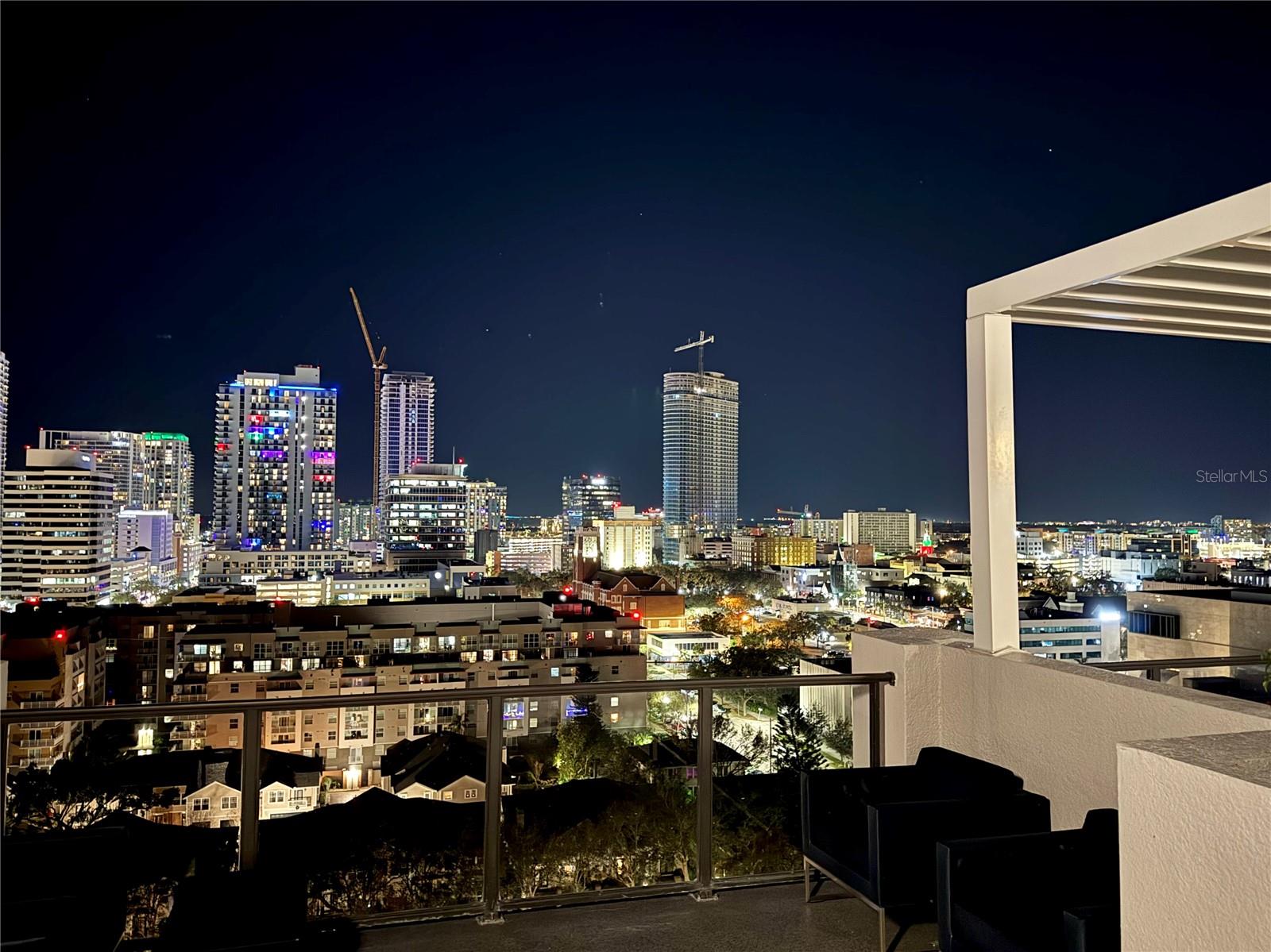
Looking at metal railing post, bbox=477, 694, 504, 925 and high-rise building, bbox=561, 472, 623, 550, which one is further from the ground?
high-rise building, bbox=561, 472, 623, 550

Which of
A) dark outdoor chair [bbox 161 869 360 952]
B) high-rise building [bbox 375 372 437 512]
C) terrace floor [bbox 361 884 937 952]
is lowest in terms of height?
terrace floor [bbox 361 884 937 952]

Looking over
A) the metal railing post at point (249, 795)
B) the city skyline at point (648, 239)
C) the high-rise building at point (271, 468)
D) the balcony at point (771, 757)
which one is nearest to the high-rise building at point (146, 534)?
the city skyline at point (648, 239)

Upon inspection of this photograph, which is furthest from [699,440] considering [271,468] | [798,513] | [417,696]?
[417,696]

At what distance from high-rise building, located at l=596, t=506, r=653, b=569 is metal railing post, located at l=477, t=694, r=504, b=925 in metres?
48.8

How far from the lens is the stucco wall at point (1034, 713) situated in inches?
105

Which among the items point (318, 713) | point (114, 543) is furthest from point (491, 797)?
point (114, 543)

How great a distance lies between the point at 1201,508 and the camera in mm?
11992

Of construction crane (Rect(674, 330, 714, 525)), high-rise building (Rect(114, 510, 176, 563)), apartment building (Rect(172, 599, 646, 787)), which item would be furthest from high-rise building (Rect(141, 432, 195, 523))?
construction crane (Rect(674, 330, 714, 525))

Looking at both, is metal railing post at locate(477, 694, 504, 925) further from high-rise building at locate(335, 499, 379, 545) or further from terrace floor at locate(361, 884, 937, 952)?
high-rise building at locate(335, 499, 379, 545)

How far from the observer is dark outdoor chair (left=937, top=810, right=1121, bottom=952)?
84.5 inches

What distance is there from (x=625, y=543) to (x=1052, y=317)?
5410cm

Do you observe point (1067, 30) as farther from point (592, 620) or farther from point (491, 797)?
point (592, 620)

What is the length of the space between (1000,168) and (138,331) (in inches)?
2012

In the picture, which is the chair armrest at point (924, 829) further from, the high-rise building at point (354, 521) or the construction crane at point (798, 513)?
the high-rise building at point (354, 521)
